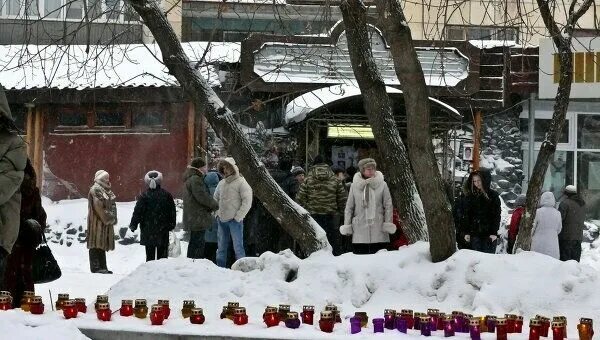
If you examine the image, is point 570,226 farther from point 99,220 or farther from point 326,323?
point 326,323

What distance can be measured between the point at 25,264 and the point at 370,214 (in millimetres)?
4754

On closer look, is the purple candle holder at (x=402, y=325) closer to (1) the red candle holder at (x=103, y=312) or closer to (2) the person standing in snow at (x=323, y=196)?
(1) the red candle holder at (x=103, y=312)

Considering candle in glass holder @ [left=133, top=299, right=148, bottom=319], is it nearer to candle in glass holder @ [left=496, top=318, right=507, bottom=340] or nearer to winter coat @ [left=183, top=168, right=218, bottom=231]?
candle in glass holder @ [left=496, top=318, right=507, bottom=340]

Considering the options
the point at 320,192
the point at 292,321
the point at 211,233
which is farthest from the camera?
the point at 211,233

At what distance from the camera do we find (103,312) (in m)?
5.85

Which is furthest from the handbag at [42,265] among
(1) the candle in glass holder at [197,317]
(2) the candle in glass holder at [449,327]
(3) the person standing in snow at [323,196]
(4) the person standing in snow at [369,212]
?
(3) the person standing in snow at [323,196]

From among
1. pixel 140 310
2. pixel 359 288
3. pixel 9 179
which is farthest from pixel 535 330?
pixel 9 179

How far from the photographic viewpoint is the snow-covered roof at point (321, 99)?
14.8 meters

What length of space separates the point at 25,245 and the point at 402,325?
2.95 metres

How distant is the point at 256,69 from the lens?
1700cm

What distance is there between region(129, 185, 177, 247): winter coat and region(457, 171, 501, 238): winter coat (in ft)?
12.9

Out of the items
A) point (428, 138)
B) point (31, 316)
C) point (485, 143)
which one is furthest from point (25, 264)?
point (485, 143)

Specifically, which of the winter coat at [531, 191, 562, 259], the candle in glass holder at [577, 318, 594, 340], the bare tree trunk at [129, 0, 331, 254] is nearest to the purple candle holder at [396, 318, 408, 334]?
the candle in glass holder at [577, 318, 594, 340]

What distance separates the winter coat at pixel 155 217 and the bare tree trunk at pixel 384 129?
4.37 m
